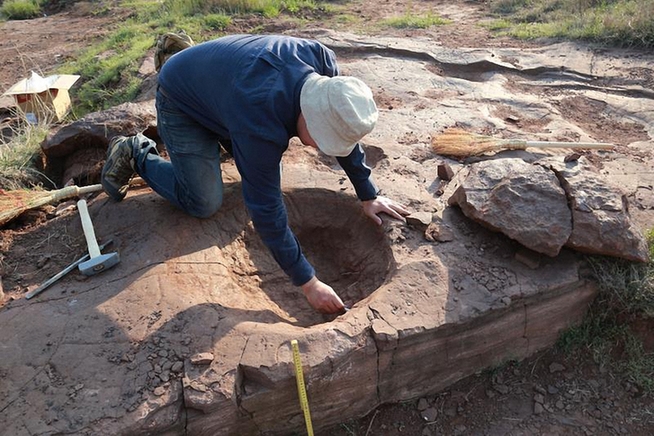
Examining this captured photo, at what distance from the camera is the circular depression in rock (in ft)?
9.36

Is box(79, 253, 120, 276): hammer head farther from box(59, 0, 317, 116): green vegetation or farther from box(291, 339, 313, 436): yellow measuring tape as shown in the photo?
box(59, 0, 317, 116): green vegetation

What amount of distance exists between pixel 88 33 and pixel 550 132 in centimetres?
741

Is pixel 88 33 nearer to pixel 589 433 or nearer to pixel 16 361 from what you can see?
pixel 16 361

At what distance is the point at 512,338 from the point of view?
2.68 metres

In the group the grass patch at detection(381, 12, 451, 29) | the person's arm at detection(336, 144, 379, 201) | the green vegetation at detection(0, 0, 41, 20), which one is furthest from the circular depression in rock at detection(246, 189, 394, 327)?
the green vegetation at detection(0, 0, 41, 20)

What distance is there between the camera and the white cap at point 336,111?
6.32 feet

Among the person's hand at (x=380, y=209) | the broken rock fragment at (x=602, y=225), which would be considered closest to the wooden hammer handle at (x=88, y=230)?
the person's hand at (x=380, y=209)

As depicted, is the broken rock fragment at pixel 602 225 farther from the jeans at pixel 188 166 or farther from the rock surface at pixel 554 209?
the jeans at pixel 188 166

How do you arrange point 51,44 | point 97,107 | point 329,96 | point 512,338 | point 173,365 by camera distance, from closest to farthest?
point 329,96 < point 173,365 < point 512,338 < point 97,107 < point 51,44

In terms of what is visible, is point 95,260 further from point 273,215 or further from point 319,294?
point 319,294

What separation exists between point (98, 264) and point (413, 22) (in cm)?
568

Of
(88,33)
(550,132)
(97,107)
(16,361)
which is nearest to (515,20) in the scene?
(550,132)

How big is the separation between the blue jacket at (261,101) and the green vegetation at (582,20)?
4673 mm

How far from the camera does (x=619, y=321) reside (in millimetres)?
2781
